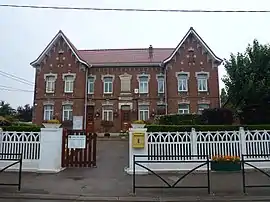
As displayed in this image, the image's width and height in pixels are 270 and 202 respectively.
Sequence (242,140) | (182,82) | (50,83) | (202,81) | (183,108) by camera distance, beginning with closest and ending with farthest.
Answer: (242,140) → (183,108) → (202,81) → (182,82) → (50,83)

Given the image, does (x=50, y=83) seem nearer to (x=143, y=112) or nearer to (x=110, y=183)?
(x=143, y=112)

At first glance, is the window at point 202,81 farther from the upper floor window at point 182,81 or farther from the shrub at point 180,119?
the shrub at point 180,119

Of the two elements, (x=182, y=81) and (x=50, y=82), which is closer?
(x=182, y=81)

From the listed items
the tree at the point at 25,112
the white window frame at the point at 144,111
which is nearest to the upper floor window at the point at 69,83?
the white window frame at the point at 144,111

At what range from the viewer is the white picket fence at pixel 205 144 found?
35.8 ft

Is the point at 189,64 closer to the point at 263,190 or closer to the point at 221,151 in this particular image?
the point at 221,151

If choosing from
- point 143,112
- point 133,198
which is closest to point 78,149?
point 133,198

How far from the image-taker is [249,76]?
742 inches

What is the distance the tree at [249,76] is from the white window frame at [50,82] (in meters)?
17.2

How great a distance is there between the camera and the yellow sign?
10.6 m

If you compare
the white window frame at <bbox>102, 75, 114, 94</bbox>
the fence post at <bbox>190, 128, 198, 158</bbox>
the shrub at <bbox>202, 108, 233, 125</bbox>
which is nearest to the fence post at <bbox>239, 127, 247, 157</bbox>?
the fence post at <bbox>190, 128, 198, 158</bbox>

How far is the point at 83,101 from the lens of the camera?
2861 cm

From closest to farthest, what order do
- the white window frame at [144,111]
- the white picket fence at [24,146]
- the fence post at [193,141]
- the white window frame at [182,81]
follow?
the white picket fence at [24,146]
the fence post at [193,141]
the white window frame at [182,81]
the white window frame at [144,111]

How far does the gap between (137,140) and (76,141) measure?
2.43 meters
